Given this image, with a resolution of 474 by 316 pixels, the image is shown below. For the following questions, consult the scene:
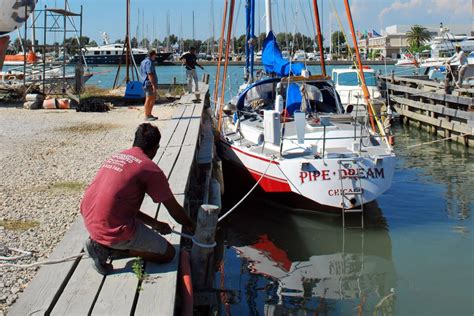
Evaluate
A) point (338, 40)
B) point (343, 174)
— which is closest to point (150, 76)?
point (343, 174)

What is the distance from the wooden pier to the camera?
20.1m

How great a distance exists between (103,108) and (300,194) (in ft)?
37.3

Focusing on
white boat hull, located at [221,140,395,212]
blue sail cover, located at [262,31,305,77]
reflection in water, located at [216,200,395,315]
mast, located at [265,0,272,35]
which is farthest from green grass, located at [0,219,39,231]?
mast, located at [265,0,272,35]

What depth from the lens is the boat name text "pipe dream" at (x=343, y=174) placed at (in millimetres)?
10398

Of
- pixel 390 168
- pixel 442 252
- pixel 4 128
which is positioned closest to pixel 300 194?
pixel 390 168

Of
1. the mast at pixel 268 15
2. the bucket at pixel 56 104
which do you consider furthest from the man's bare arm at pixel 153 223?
the bucket at pixel 56 104

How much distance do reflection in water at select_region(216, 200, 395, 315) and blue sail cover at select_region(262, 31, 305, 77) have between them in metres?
3.75

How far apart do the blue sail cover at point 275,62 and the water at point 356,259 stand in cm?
327

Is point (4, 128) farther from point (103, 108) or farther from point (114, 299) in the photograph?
point (114, 299)

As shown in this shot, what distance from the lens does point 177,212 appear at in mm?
5703

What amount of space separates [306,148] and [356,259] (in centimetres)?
237

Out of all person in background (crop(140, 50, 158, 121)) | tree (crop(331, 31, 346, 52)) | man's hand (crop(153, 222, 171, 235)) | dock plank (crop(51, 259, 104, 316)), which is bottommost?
dock plank (crop(51, 259, 104, 316))

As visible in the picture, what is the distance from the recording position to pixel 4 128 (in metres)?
16.0

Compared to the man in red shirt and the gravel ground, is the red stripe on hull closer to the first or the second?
the gravel ground
